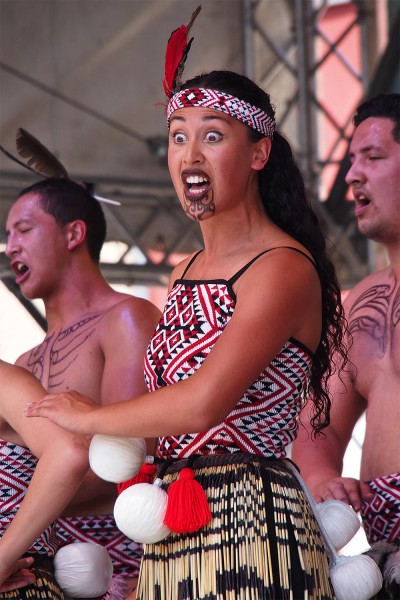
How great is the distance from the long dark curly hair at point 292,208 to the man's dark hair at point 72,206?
1.26 metres

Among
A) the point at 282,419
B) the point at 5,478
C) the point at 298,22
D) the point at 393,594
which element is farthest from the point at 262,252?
the point at 298,22

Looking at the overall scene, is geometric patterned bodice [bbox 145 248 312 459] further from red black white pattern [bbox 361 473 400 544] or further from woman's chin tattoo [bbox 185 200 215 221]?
red black white pattern [bbox 361 473 400 544]

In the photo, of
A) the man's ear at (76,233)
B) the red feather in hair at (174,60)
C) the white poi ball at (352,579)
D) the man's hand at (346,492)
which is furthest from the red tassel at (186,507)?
the man's ear at (76,233)

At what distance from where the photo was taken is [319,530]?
7.27ft

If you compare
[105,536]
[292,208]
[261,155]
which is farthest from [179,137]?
[105,536]

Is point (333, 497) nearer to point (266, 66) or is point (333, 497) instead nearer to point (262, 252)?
point (262, 252)

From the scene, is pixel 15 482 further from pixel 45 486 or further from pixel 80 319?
pixel 80 319

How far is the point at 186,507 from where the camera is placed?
2055mm

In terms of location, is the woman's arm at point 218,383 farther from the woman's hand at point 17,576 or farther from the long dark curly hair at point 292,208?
the woman's hand at point 17,576

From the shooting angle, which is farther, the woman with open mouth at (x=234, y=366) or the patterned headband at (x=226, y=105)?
the patterned headband at (x=226, y=105)

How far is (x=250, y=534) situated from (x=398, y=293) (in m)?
Result: 1.19

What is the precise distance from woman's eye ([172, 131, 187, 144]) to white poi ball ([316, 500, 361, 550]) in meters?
0.89

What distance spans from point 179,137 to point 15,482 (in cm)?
89

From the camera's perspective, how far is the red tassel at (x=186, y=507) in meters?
2.05
